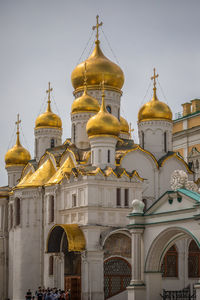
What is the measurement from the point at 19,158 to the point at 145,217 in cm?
1797

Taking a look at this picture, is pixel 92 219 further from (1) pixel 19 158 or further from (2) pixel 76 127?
(1) pixel 19 158

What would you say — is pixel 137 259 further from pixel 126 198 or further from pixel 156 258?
pixel 126 198

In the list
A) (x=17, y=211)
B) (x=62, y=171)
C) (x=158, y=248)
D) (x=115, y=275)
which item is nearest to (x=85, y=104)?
(x=62, y=171)

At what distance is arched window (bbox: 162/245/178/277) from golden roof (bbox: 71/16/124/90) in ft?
32.2

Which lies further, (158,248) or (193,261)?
(193,261)

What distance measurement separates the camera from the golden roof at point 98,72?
107 feet

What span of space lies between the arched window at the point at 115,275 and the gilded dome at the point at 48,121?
10680 millimetres

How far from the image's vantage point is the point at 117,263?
27.4 m

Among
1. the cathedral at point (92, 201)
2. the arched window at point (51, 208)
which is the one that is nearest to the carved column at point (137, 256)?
the cathedral at point (92, 201)

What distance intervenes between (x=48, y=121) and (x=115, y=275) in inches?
449

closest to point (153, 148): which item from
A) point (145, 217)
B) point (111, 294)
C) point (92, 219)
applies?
point (92, 219)

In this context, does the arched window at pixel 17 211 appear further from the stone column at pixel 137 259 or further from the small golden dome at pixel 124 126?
the stone column at pixel 137 259

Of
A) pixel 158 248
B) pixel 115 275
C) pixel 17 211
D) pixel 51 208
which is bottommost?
pixel 115 275

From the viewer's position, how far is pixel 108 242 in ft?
89.6
